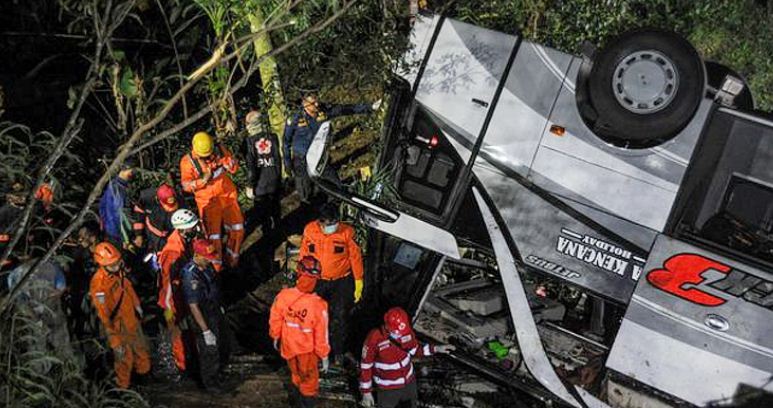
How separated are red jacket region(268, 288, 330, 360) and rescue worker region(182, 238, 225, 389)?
0.64 meters

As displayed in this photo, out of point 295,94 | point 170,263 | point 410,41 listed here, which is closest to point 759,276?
point 410,41

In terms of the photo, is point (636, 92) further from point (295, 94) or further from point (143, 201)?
point (295, 94)

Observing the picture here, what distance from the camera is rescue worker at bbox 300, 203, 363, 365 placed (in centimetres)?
705

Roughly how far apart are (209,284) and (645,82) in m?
4.04

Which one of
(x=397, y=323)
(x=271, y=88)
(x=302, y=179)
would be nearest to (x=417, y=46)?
(x=397, y=323)

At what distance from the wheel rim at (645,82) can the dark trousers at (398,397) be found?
294cm

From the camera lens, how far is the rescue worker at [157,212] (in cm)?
793

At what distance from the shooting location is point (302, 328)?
6395 mm

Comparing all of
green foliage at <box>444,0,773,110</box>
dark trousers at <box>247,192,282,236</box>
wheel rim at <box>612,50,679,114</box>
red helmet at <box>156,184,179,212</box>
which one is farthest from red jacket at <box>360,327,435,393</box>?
green foliage at <box>444,0,773,110</box>

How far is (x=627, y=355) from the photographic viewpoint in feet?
19.6

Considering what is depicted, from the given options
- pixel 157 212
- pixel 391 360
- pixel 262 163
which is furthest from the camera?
pixel 262 163

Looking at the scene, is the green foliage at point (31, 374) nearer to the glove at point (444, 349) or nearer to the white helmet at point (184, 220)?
the white helmet at point (184, 220)

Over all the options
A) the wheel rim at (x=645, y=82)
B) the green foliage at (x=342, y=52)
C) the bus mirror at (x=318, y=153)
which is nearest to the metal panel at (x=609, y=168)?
the wheel rim at (x=645, y=82)

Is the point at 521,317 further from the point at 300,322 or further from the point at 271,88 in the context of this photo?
the point at 271,88
